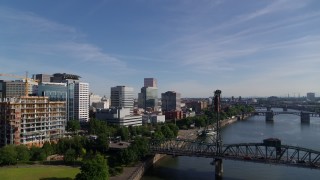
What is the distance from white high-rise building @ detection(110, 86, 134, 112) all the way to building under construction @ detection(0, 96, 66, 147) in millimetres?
68626

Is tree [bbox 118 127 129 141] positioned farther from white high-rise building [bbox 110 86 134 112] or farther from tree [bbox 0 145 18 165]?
white high-rise building [bbox 110 86 134 112]

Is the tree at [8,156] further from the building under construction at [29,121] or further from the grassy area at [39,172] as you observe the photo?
the building under construction at [29,121]

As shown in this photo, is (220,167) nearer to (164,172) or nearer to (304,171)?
(164,172)

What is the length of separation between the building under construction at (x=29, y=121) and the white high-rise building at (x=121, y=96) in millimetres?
68626

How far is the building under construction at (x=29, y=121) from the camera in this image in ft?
155

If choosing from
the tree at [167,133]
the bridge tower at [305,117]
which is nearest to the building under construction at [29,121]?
the tree at [167,133]

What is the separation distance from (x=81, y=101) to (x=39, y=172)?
209 ft

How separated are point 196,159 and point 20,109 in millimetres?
25152

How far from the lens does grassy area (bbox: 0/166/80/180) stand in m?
32.3

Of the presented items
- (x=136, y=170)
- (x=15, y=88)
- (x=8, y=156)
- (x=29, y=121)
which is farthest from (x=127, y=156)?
(x=15, y=88)

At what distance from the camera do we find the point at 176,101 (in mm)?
134125

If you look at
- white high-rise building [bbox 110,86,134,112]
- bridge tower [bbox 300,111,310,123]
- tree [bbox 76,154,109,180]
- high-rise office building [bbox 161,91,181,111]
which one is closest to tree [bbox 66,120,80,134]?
tree [bbox 76,154,109,180]

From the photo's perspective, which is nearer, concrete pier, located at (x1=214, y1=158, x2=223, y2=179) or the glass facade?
concrete pier, located at (x1=214, y1=158, x2=223, y2=179)

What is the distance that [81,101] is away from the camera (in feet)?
318
